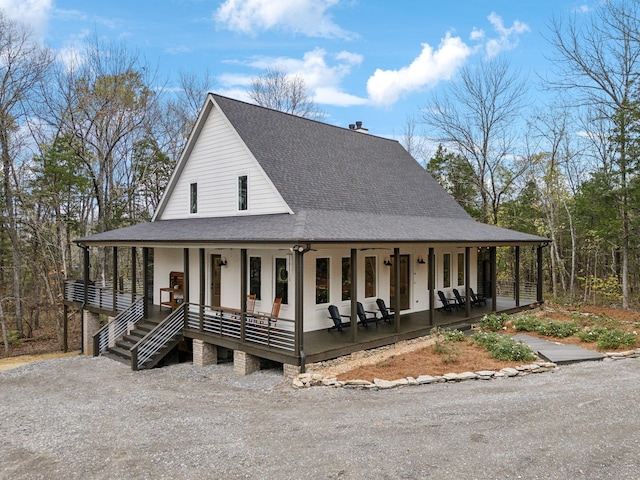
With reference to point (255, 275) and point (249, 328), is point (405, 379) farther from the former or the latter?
point (255, 275)

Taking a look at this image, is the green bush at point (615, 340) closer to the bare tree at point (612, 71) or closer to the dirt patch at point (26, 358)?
the bare tree at point (612, 71)

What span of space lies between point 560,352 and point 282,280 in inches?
283

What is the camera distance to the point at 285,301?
1174 cm

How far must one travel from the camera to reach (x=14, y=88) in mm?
19266

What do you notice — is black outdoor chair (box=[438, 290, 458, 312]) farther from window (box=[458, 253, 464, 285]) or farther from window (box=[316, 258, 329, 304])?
window (box=[316, 258, 329, 304])

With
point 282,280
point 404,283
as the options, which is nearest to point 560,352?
point 404,283

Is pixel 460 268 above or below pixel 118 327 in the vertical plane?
above

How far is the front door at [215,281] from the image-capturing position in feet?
44.7

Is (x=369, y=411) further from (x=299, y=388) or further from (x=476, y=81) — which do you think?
(x=476, y=81)

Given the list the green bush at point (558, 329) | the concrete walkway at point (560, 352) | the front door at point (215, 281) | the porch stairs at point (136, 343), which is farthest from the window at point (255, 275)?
the green bush at point (558, 329)

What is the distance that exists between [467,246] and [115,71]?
64.1 ft

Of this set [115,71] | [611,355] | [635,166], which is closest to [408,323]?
[611,355]

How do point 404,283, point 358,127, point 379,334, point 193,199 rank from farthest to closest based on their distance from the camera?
point 358,127
point 193,199
point 404,283
point 379,334

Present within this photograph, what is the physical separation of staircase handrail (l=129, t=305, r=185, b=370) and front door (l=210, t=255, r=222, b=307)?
166 cm
